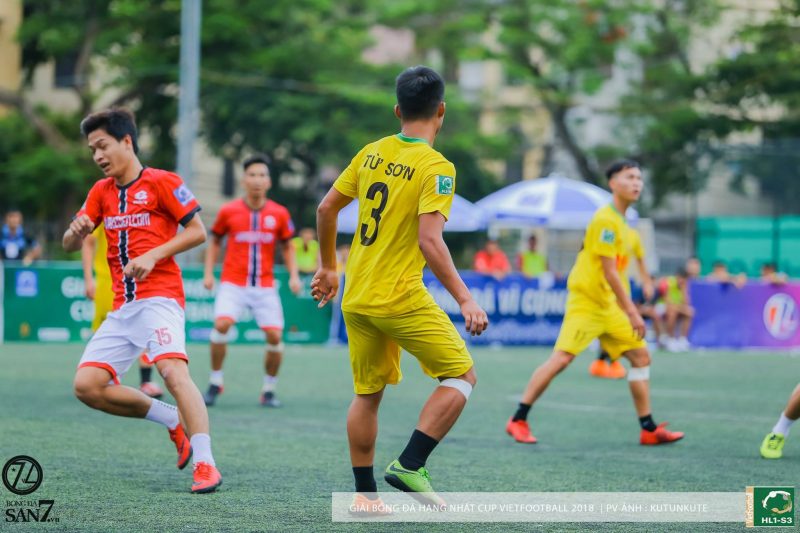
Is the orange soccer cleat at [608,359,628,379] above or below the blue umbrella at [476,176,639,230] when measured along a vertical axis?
below

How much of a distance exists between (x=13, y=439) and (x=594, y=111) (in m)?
28.5

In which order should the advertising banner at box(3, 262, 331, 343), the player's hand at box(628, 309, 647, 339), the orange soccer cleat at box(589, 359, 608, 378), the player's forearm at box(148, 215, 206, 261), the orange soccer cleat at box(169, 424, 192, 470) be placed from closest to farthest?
the player's forearm at box(148, 215, 206, 261) < the orange soccer cleat at box(169, 424, 192, 470) < the player's hand at box(628, 309, 647, 339) < the orange soccer cleat at box(589, 359, 608, 378) < the advertising banner at box(3, 262, 331, 343)

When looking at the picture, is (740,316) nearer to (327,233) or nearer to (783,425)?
(783,425)

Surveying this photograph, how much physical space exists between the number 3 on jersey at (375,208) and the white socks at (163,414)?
183cm

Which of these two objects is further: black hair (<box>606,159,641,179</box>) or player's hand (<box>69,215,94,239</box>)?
black hair (<box>606,159,641,179</box>)

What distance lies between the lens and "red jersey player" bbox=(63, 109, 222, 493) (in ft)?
20.9

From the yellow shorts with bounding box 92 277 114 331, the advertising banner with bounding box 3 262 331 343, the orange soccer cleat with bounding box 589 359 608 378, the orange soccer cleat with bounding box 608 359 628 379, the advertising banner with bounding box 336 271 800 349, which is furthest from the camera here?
the advertising banner with bounding box 336 271 800 349

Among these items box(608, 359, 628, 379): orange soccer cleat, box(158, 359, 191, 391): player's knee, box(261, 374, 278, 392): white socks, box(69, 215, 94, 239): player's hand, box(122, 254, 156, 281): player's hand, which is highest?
box(69, 215, 94, 239): player's hand

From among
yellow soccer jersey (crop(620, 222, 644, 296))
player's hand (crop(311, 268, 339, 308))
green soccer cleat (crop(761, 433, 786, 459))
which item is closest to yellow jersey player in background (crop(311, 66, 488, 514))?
player's hand (crop(311, 268, 339, 308))

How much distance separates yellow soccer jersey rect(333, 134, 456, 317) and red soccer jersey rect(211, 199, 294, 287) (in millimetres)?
5729

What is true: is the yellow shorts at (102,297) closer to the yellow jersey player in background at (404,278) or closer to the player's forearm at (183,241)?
the player's forearm at (183,241)

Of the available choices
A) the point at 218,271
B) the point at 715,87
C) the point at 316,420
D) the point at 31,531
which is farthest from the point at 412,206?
the point at 715,87

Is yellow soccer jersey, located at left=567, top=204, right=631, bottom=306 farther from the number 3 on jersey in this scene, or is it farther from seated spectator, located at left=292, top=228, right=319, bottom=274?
seated spectator, located at left=292, top=228, right=319, bottom=274

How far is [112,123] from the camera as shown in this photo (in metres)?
6.52
